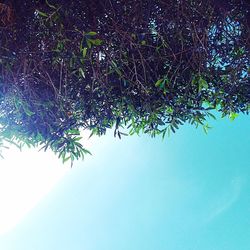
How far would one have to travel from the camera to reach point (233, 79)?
15.3 feet

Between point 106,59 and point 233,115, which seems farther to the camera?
point 233,115

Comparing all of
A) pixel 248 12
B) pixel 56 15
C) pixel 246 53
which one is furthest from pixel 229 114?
pixel 56 15

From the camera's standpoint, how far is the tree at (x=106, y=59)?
393 centimetres

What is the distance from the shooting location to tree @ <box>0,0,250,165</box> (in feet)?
12.9

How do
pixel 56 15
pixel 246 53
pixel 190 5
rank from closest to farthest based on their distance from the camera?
pixel 56 15
pixel 190 5
pixel 246 53

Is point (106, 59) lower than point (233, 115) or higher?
lower

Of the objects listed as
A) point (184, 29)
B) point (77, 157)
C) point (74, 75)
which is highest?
point (184, 29)

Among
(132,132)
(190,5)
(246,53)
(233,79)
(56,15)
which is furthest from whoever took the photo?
(132,132)

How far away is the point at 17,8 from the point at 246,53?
7.41 ft

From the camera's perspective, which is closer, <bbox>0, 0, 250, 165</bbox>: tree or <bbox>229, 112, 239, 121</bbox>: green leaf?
<bbox>0, 0, 250, 165</bbox>: tree

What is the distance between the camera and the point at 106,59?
412 cm

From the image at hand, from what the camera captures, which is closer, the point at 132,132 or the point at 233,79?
the point at 233,79

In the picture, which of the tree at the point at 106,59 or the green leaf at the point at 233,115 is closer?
the tree at the point at 106,59

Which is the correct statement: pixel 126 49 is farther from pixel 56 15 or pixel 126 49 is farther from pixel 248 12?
pixel 248 12
